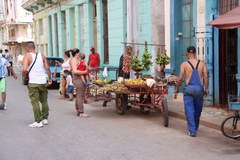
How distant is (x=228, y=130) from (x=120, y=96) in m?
3.43

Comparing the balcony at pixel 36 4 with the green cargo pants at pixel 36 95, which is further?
the balcony at pixel 36 4

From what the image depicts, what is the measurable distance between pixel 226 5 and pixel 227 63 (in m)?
1.56

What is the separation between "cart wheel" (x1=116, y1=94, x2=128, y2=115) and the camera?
1033 cm

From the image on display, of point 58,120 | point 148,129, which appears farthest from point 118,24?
point 148,129

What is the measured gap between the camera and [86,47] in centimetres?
2191

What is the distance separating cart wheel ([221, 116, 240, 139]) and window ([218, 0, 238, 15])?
3861 mm

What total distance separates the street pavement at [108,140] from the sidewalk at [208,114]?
18cm

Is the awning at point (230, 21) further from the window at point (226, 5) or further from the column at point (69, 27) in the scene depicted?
the column at point (69, 27)

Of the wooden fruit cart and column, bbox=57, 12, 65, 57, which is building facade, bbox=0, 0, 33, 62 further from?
the wooden fruit cart

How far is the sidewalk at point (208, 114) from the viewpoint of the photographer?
8.80 m

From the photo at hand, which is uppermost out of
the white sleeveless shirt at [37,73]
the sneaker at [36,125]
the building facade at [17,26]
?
the building facade at [17,26]

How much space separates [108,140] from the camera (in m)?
7.55

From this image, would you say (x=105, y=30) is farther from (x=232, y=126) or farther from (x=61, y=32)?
(x=232, y=126)

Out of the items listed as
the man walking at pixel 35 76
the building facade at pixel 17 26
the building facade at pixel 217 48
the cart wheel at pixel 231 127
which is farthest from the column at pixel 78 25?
the building facade at pixel 17 26
